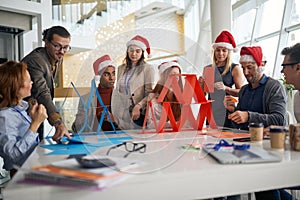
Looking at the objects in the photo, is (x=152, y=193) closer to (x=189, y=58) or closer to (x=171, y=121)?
(x=189, y=58)

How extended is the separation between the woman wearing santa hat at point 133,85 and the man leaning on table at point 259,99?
1.45 feet

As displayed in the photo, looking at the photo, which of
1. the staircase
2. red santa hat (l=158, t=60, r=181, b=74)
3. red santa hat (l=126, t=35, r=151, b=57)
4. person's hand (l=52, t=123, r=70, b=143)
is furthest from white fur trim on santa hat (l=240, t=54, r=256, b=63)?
the staircase

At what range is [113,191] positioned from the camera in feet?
2.08

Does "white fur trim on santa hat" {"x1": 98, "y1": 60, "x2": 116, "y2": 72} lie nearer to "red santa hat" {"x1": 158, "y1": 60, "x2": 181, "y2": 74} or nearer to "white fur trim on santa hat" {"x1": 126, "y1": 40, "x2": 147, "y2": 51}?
"white fur trim on santa hat" {"x1": 126, "y1": 40, "x2": 147, "y2": 51}

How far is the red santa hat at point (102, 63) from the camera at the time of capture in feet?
4.03

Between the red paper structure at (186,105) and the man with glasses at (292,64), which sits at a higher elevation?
the man with glasses at (292,64)

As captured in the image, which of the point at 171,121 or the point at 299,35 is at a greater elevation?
the point at 299,35

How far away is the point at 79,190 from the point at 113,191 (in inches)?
2.8

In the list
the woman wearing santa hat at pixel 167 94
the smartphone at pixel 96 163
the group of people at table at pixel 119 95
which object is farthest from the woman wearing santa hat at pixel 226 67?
the smartphone at pixel 96 163

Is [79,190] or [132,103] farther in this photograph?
[132,103]

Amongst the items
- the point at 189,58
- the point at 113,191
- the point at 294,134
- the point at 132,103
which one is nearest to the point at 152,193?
the point at 113,191

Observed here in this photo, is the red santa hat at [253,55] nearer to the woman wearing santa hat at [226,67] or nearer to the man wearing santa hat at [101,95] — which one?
the woman wearing santa hat at [226,67]

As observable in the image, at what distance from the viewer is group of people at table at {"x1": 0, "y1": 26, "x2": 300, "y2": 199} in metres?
1.20

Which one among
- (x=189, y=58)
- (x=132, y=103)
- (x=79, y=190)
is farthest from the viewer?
(x=132, y=103)
